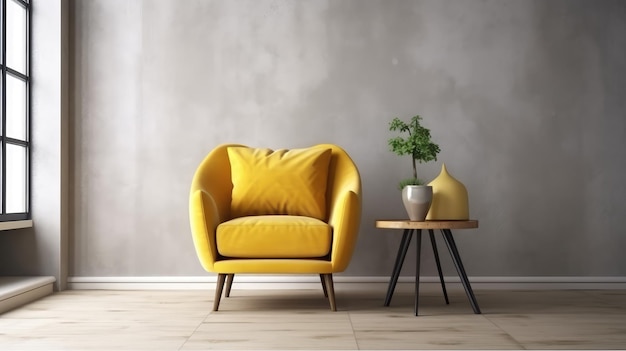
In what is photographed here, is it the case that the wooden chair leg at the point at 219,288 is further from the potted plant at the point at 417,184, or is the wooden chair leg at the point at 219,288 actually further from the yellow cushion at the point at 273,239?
the potted plant at the point at 417,184

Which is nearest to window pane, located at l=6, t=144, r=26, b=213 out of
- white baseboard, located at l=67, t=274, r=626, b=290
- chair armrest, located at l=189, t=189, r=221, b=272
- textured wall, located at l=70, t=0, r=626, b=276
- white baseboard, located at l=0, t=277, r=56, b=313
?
textured wall, located at l=70, t=0, r=626, b=276

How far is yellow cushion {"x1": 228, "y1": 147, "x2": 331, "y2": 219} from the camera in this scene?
3.54 metres

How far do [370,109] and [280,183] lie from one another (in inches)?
33.8

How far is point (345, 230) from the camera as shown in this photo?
3109 millimetres

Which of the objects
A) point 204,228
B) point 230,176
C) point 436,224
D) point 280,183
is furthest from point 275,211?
point 436,224

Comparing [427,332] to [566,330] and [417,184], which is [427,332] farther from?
[417,184]

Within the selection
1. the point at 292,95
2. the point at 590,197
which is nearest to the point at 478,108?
the point at 590,197

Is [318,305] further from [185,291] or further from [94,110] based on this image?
[94,110]

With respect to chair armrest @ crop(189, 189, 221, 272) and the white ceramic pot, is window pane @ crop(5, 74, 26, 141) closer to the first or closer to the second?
chair armrest @ crop(189, 189, 221, 272)

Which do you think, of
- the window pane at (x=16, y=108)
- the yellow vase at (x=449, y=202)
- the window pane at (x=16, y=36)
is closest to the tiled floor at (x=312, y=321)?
the yellow vase at (x=449, y=202)

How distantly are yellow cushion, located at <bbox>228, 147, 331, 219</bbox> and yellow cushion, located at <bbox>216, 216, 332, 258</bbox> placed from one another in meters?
0.42

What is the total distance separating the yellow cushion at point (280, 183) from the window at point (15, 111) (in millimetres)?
1294

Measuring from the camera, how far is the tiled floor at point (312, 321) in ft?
7.98

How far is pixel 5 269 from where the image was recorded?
3834 mm
